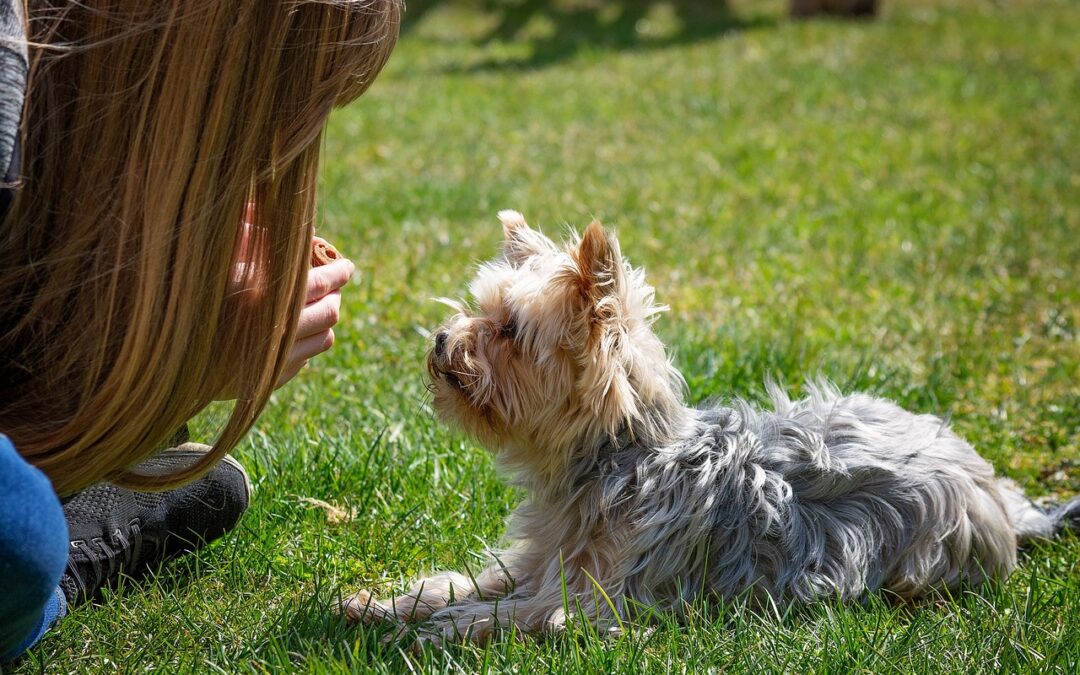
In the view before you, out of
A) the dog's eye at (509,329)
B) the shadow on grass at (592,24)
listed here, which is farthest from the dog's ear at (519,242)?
the shadow on grass at (592,24)

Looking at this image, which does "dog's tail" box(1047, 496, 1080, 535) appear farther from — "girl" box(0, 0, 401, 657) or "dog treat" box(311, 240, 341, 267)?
"girl" box(0, 0, 401, 657)

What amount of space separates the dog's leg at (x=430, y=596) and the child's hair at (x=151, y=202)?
0.72 m

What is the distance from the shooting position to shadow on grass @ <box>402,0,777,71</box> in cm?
1213

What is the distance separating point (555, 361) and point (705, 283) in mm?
2856

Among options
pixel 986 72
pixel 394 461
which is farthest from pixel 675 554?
pixel 986 72

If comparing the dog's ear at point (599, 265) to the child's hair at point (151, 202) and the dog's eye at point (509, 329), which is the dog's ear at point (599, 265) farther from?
the child's hair at point (151, 202)

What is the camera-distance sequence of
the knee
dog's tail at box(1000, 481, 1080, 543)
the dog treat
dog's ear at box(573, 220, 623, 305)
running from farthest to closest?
dog's tail at box(1000, 481, 1080, 543)
the dog treat
dog's ear at box(573, 220, 623, 305)
the knee

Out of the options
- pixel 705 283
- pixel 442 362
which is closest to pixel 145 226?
pixel 442 362

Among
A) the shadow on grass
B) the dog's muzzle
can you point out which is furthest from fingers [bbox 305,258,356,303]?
the shadow on grass

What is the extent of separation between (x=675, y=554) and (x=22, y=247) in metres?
1.68

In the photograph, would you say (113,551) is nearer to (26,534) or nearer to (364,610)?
(364,610)

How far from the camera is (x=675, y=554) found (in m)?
2.83

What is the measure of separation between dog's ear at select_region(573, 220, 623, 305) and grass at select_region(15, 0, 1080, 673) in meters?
0.82

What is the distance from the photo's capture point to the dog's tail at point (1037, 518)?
3328mm
